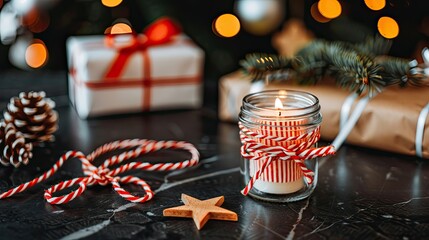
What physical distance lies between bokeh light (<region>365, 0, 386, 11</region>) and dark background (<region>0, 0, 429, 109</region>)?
0.03 m

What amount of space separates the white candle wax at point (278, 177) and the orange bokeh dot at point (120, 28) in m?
0.73

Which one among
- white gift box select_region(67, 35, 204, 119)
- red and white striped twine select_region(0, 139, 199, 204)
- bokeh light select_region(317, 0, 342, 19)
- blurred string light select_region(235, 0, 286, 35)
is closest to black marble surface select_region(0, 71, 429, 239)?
red and white striped twine select_region(0, 139, 199, 204)

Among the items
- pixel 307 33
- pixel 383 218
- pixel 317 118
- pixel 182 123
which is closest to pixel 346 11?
pixel 307 33

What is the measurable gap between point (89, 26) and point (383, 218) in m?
0.96

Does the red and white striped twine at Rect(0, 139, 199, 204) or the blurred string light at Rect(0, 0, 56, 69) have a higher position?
the blurred string light at Rect(0, 0, 56, 69)

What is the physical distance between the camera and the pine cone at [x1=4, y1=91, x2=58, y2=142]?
1153mm

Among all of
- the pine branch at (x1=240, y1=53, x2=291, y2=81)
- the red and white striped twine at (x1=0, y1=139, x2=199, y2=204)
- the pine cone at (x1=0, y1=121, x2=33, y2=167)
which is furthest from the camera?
the pine branch at (x1=240, y1=53, x2=291, y2=81)

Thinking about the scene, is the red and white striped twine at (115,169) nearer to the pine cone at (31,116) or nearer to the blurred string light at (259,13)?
the pine cone at (31,116)

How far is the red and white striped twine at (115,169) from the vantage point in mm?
990

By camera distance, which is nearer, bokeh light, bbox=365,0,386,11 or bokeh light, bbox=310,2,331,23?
bokeh light, bbox=365,0,386,11

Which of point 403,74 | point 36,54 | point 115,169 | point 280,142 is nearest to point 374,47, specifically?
point 403,74

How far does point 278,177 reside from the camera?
0.97m

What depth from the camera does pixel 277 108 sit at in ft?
3.19

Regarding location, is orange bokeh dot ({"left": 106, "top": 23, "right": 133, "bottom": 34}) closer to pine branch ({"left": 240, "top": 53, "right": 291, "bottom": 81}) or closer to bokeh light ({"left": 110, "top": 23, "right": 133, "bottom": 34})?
bokeh light ({"left": 110, "top": 23, "right": 133, "bottom": 34})
